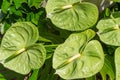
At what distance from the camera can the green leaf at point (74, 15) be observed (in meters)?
1.48

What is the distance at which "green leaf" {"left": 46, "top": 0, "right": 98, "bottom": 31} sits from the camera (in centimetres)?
148

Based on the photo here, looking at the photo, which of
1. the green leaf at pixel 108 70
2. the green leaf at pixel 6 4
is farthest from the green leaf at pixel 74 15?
the green leaf at pixel 6 4

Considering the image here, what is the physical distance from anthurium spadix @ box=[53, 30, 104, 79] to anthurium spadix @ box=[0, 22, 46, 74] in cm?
9

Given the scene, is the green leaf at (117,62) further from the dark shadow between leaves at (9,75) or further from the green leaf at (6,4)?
the green leaf at (6,4)

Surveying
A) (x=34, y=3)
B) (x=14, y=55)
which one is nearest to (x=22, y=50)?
(x=14, y=55)

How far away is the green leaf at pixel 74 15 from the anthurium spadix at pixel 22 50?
117mm

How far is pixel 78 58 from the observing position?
145 cm

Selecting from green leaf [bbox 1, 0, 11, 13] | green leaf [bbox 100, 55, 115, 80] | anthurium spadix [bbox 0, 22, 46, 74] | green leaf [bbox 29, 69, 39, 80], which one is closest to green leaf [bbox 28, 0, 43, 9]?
green leaf [bbox 1, 0, 11, 13]

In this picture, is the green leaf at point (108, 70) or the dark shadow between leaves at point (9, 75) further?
the dark shadow between leaves at point (9, 75)

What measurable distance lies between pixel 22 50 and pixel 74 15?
28 cm

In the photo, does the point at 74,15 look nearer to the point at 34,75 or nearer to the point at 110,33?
the point at 110,33

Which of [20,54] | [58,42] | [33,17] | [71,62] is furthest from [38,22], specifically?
[71,62]

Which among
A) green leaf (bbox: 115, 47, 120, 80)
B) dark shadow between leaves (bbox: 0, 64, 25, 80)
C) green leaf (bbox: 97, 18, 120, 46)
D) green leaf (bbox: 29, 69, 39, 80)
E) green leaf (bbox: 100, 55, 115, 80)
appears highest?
green leaf (bbox: 97, 18, 120, 46)

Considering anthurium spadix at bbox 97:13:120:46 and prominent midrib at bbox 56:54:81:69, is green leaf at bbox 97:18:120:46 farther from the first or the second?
prominent midrib at bbox 56:54:81:69
